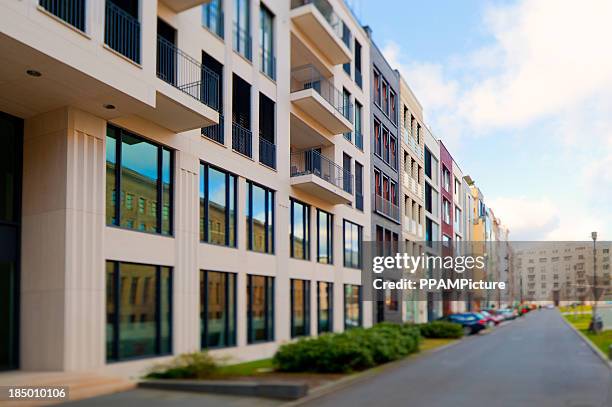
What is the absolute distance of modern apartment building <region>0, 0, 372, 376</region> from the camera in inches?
549

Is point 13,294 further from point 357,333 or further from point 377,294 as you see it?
point 377,294

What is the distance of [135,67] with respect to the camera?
14336 mm

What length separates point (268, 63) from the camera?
2381cm

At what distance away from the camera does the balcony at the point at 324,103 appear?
2623 cm

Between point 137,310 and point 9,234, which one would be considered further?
point 137,310

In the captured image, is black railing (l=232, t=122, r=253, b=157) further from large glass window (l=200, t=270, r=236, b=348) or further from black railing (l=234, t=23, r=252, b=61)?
large glass window (l=200, t=270, r=236, b=348)

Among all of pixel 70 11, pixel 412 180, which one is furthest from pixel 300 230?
pixel 412 180

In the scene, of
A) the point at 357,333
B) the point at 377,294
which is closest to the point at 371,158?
the point at 377,294

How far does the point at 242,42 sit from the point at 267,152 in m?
3.93

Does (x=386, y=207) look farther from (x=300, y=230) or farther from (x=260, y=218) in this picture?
(x=260, y=218)

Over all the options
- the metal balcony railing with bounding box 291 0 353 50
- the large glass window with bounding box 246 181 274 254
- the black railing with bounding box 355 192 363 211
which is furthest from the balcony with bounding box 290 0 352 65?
the large glass window with bounding box 246 181 274 254

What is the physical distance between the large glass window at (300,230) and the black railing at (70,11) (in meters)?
13.0

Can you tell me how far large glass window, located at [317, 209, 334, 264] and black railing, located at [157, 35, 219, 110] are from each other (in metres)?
9.81

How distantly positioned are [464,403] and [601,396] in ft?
10.4
